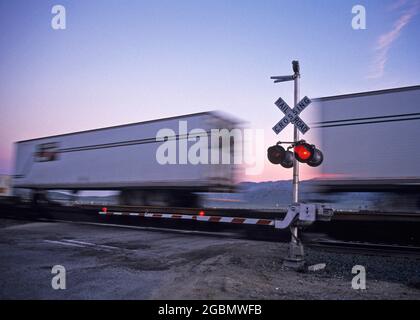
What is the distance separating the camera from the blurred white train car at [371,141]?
938 cm

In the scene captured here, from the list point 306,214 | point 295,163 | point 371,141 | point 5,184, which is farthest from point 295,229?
point 5,184

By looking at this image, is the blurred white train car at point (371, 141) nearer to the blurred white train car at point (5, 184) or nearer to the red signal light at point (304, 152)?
the red signal light at point (304, 152)

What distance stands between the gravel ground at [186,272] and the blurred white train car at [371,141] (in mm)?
2298

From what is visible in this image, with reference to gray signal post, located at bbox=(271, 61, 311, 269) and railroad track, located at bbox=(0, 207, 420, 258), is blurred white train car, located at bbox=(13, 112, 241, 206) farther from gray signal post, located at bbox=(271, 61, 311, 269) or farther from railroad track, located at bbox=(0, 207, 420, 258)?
gray signal post, located at bbox=(271, 61, 311, 269)

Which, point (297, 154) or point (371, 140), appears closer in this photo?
point (297, 154)

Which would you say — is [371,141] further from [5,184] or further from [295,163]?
[5,184]

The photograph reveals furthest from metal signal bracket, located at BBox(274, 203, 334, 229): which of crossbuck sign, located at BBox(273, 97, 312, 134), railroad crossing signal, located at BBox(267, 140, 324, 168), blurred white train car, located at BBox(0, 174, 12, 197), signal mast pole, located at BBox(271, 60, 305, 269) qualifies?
blurred white train car, located at BBox(0, 174, 12, 197)

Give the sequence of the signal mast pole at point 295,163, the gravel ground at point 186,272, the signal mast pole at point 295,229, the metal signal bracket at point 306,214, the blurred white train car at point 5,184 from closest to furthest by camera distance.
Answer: the gravel ground at point 186,272, the metal signal bracket at point 306,214, the signal mast pole at point 295,229, the signal mast pole at point 295,163, the blurred white train car at point 5,184

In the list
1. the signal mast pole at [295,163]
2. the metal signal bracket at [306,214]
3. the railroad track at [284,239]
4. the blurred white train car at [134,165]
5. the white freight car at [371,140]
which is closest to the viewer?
the metal signal bracket at [306,214]

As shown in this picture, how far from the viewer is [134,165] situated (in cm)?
1506

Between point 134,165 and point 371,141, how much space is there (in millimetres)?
9179

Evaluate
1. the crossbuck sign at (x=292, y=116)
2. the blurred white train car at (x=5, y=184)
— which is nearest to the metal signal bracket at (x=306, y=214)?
the crossbuck sign at (x=292, y=116)

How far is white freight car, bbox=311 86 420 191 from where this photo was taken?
9375 millimetres
